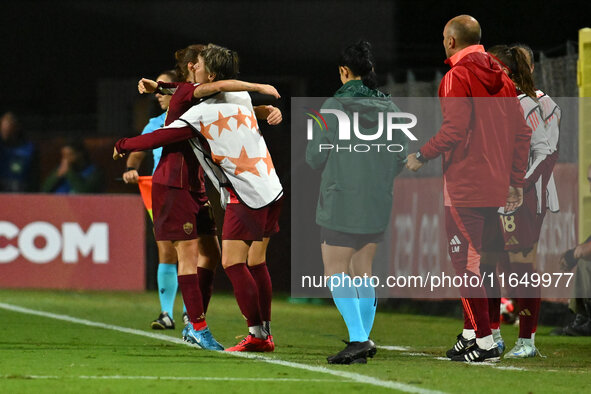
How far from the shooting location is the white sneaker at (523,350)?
7.42 metres

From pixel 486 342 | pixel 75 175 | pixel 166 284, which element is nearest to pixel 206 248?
pixel 166 284

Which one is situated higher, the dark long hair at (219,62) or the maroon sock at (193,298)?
the dark long hair at (219,62)

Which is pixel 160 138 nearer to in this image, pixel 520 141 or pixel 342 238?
pixel 342 238

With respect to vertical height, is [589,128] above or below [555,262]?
above

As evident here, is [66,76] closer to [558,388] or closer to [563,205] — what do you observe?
[563,205]

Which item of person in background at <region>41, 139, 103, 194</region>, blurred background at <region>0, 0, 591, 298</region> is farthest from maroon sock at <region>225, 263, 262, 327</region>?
blurred background at <region>0, 0, 591, 298</region>

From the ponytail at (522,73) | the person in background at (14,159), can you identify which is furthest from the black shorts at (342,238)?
the person in background at (14,159)

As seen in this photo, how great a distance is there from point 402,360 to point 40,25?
2020 cm

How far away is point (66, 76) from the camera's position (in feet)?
84.1

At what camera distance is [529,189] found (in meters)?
7.69

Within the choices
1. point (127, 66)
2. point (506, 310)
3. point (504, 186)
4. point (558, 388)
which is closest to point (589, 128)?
point (506, 310)

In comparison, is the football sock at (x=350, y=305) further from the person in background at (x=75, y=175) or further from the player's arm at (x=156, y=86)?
the person in background at (x=75, y=175)

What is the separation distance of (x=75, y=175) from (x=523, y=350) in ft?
28.6

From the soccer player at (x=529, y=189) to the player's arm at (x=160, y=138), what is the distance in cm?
196
